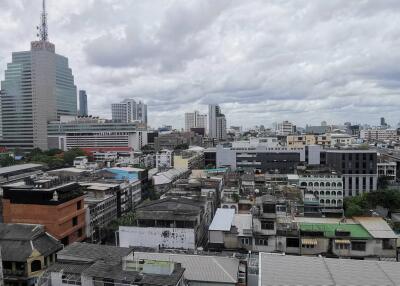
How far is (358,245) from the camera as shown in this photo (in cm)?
3403

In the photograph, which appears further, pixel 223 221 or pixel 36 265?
pixel 223 221

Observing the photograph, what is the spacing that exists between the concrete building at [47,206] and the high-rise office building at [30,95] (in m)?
120

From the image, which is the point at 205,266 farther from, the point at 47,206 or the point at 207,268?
the point at 47,206

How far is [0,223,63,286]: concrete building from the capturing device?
31672 mm

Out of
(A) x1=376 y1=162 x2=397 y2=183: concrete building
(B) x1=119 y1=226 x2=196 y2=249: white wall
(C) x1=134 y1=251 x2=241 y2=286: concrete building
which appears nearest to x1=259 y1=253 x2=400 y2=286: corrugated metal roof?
(C) x1=134 y1=251 x2=241 y2=286: concrete building

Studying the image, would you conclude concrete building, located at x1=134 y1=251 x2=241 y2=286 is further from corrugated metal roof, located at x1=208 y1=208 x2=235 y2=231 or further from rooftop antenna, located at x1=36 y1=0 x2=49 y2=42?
rooftop antenna, located at x1=36 y1=0 x2=49 y2=42

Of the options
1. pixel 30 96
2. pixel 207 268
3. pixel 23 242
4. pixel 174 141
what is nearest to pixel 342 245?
pixel 207 268

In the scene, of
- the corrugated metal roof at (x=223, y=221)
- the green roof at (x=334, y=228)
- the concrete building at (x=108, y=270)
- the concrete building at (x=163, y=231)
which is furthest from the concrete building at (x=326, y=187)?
the concrete building at (x=108, y=270)

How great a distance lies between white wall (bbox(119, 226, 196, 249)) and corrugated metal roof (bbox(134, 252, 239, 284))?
6909 mm

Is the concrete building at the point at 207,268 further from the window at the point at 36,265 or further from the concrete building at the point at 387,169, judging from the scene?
the concrete building at the point at 387,169

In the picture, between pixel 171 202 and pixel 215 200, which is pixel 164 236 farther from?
pixel 215 200

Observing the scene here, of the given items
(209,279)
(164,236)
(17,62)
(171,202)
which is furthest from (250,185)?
(17,62)

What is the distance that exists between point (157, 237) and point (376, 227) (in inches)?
828

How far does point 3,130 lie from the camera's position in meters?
158
